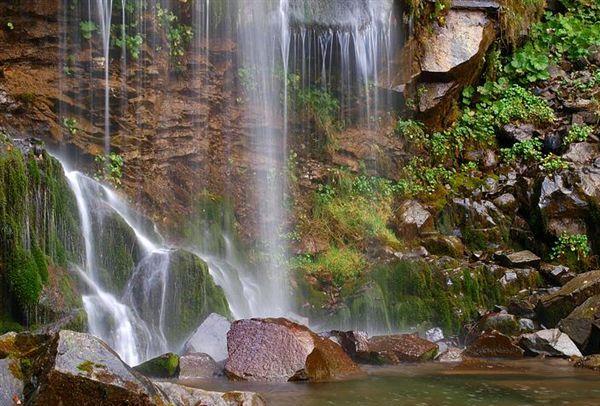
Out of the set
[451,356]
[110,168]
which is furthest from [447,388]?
[110,168]

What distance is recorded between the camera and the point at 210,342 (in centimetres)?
881

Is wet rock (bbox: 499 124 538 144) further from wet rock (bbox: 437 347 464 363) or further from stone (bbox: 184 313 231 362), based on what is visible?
stone (bbox: 184 313 231 362)

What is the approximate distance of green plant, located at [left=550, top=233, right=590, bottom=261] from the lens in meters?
13.3

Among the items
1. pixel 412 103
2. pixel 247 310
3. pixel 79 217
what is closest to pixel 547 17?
pixel 412 103

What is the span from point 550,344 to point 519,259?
11.2 ft

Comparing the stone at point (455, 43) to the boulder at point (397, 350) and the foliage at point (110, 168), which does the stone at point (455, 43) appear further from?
the boulder at point (397, 350)

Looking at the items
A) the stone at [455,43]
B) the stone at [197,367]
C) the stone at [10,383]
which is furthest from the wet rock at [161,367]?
the stone at [455,43]

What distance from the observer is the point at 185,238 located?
12938 mm

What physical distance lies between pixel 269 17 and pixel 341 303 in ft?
21.2

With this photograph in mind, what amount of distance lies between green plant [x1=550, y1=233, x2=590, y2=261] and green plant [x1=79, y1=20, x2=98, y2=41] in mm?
9996

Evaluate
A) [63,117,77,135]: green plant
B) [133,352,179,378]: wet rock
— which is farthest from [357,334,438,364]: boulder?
[63,117,77,135]: green plant

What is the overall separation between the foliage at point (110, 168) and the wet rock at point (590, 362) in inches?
332

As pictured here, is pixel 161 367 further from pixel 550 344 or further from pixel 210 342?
pixel 550 344

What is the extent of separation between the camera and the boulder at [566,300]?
1095cm
